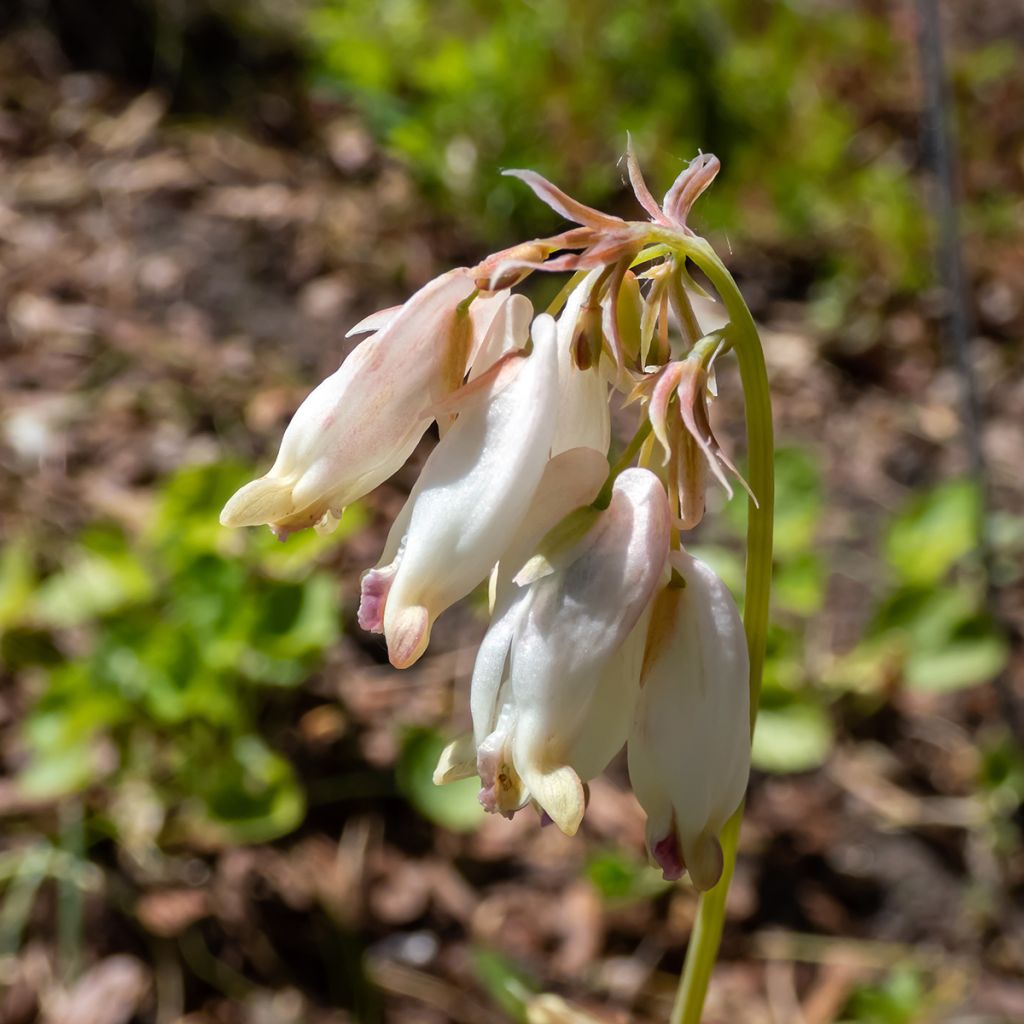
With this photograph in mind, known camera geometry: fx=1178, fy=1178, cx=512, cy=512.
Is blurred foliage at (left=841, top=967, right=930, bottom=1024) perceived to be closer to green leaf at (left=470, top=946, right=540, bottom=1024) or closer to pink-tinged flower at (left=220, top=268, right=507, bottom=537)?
green leaf at (left=470, top=946, right=540, bottom=1024)

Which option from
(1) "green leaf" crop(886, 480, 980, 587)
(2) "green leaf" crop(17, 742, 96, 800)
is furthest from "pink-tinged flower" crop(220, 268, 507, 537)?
(1) "green leaf" crop(886, 480, 980, 587)

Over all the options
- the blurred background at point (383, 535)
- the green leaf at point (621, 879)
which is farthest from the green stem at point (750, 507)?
the green leaf at point (621, 879)

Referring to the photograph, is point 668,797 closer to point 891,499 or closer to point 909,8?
point 891,499

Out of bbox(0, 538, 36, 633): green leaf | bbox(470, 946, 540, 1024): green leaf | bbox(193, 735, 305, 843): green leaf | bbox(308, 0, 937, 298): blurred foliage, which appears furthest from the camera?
bbox(308, 0, 937, 298): blurred foliage

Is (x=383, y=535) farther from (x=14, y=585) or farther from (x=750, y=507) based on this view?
(x=750, y=507)

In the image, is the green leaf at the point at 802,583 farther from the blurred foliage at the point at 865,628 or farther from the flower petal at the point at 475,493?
the flower petal at the point at 475,493

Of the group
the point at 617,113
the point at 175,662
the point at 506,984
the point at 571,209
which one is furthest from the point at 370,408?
the point at 617,113

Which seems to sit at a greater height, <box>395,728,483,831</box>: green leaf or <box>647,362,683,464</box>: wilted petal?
<box>647,362,683,464</box>: wilted petal
